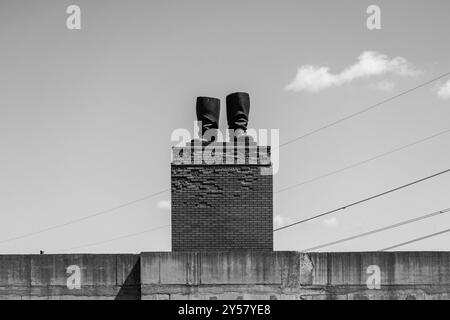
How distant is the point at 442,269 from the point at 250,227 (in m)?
3.33

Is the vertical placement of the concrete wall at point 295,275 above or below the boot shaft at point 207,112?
below

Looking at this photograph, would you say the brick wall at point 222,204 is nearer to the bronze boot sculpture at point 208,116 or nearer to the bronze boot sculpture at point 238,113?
the bronze boot sculpture at point 208,116

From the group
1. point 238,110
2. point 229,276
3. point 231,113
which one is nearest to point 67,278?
point 229,276

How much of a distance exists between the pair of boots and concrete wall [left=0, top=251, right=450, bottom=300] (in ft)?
7.66

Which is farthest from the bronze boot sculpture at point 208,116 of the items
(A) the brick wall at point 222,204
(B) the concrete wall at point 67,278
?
(B) the concrete wall at point 67,278

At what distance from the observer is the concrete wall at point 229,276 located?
1205 cm

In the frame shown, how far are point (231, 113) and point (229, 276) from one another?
298cm

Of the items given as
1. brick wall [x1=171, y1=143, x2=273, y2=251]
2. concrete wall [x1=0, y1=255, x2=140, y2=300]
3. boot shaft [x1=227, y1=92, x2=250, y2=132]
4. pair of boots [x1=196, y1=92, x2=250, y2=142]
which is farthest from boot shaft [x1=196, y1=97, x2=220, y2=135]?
concrete wall [x1=0, y1=255, x2=140, y2=300]

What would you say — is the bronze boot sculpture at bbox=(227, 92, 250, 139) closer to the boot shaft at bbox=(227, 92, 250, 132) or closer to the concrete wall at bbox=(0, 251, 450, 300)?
the boot shaft at bbox=(227, 92, 250, 132)

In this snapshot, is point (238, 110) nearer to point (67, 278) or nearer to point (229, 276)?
point (229, 276)

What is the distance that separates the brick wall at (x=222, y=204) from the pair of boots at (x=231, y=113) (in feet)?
2.27

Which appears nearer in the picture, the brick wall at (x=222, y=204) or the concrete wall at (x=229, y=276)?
the concrete wall at (x=229, y=276)
